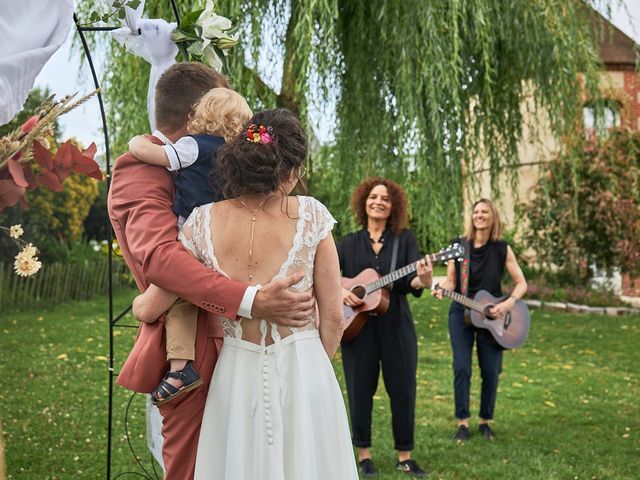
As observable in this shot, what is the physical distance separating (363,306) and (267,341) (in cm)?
257

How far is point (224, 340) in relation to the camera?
2.71 metres

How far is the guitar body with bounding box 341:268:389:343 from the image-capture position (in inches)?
204

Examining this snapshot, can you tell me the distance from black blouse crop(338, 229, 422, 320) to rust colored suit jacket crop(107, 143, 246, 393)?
8.67ft

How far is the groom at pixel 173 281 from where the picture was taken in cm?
255

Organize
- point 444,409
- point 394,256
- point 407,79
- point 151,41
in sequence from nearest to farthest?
1. point 151,41
2. point 394,256
3. point 407,79
4. point 444,409

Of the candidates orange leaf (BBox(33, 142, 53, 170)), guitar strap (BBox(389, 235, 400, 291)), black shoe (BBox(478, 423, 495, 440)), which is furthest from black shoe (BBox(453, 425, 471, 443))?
orange leaf (BBox(33, 142, 53, 170))

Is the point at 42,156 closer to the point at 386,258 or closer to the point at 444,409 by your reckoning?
the point at 386,258

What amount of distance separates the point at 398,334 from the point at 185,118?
2.74 meters

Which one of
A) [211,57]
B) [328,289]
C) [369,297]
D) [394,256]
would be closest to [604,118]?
[394,256]

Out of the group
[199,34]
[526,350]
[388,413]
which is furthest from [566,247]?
[199,34]

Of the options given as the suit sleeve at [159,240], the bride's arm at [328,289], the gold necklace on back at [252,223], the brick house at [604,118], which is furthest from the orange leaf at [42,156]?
the brick house at [604,118]

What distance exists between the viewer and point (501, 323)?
6191 mm

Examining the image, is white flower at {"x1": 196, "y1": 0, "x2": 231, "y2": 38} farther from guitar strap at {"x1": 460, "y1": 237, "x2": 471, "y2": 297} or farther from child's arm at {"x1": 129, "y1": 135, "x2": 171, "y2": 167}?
guitar strap at {"x1": 460, "y1": 237, "x2": 471, "y2": 297}

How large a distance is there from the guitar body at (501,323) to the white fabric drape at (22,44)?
437cm
